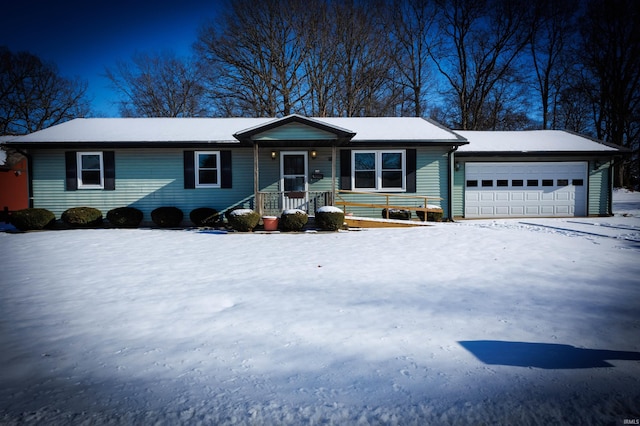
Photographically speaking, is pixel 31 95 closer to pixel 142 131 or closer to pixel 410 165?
pixel 142 131

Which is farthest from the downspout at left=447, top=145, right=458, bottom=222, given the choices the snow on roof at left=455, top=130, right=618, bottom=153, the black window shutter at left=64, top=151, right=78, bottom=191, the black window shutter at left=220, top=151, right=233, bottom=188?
the black window shutter at left=64, top=151, right=78, bottom=191

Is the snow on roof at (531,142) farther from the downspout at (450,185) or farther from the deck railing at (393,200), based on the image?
the deck railing at (393,200)

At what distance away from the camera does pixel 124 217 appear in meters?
12.9

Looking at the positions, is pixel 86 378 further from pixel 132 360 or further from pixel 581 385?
pixel 581 385

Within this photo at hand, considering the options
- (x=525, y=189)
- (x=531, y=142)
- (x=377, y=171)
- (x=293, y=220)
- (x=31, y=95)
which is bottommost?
(x=293, y=220)

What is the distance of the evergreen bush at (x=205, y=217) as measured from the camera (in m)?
13.0

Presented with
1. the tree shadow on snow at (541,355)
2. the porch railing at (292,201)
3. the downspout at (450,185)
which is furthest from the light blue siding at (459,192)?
the tree shadow on snow at (541,355)

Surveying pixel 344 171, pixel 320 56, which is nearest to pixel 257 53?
pixel 320 56

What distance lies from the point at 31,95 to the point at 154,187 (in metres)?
22.5

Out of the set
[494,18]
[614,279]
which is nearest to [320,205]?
[614,279]

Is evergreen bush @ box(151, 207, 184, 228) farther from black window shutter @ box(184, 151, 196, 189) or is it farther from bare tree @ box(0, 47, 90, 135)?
bare tree @ box(0, 47, 90, 135)

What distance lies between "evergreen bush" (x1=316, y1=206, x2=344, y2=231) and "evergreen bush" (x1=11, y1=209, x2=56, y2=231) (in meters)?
10.5

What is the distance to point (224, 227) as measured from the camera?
12977 mm

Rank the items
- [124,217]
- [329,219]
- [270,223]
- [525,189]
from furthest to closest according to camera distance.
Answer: [525,189], [124,217], [270,223], [329,219]
